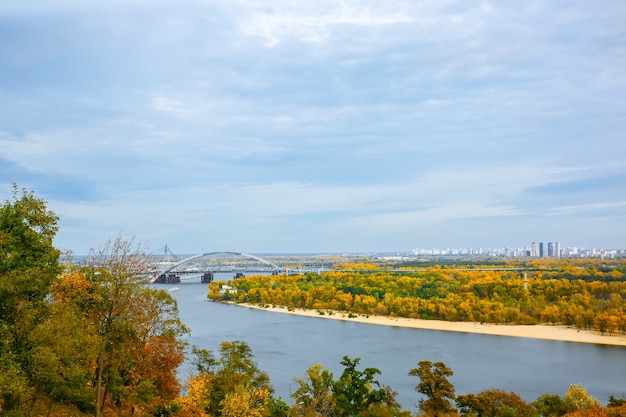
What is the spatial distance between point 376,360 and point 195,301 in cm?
2299

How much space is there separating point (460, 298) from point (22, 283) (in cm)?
3035

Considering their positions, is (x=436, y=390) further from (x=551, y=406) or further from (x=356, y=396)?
(x=551, y=406)

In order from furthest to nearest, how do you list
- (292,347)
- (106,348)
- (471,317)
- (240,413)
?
(471,317)
(292,347)
(240,413)
(106,348)

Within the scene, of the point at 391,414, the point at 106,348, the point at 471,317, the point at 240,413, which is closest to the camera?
the point at 106,348

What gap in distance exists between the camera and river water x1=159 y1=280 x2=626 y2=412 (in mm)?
16062

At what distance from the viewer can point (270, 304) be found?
38.5 m

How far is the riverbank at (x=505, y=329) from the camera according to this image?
24578 millimetres

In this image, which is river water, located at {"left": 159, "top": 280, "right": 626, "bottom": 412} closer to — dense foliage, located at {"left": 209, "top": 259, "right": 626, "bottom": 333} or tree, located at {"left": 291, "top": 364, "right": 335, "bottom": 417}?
tree, located at {"left": 291, "top": 364, "right": 335, "bottom": 417}

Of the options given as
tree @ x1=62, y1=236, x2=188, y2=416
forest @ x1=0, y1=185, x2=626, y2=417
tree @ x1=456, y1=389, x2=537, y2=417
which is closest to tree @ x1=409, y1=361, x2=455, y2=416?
forest @ x1=0, y1=185, x2=626, y2=417

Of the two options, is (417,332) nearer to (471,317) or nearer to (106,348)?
(471,317)

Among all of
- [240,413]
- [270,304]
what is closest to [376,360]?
[240,413]

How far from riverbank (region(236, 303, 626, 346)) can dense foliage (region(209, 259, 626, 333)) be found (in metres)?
0.85

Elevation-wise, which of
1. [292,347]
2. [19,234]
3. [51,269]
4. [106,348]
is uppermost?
[19,234]

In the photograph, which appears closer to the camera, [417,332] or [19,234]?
[19,234]
